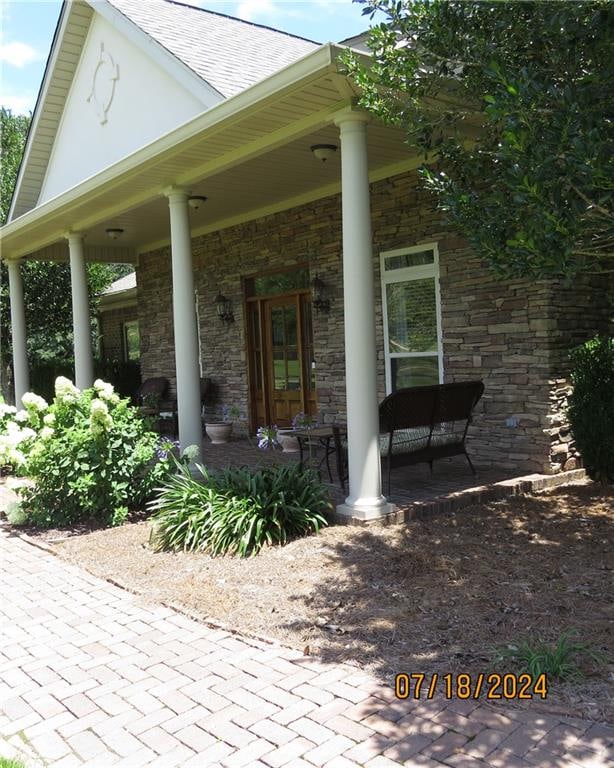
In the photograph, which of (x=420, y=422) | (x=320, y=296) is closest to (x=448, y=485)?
(x=420, y=422)

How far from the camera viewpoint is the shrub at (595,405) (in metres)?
5.89

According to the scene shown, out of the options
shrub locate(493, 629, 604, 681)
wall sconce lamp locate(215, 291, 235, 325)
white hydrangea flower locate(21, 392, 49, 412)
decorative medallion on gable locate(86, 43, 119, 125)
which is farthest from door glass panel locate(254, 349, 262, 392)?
shrub locate(493, 629, 604, 681)

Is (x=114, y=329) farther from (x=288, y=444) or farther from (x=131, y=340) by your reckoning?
(x=288, y=444)

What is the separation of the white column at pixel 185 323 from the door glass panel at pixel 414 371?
2308 mm

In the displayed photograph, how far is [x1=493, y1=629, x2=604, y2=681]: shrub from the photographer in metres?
2.88

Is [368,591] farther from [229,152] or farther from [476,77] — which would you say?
[229,152]

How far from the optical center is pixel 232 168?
7.38 m

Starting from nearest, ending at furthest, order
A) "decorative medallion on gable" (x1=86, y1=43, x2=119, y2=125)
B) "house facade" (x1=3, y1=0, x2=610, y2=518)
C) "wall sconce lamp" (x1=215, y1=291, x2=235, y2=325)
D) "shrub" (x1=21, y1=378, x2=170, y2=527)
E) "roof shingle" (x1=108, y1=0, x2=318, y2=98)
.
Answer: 1. "house facade" (x1=3, y1=0, x2=610, y2=518)
2. "shrub" (x1=21, y1=378, x2=170, y2=527)
3. "roof shingle" (x1=108, y1=0, x2=318, y2=98)
4. "decorative medallion on gable" (x1=86, y1=43, x2=119, y2=125)
5. "wall sconce lamp" (x1=215, y1=291, x2=235, y2=325)

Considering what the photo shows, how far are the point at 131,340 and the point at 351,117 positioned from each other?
11.0 m

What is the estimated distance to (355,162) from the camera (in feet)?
17.1

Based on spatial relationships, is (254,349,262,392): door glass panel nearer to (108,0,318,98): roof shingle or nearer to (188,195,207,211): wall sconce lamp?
(188,195,207,211): wall sconce lamp

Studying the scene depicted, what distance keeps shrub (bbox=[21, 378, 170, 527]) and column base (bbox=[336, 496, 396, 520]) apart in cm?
172

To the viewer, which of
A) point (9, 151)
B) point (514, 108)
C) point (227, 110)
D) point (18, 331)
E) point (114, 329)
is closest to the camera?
point (514, 108)

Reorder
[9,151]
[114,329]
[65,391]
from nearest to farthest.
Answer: [65,391], [114,329], [9,151]
